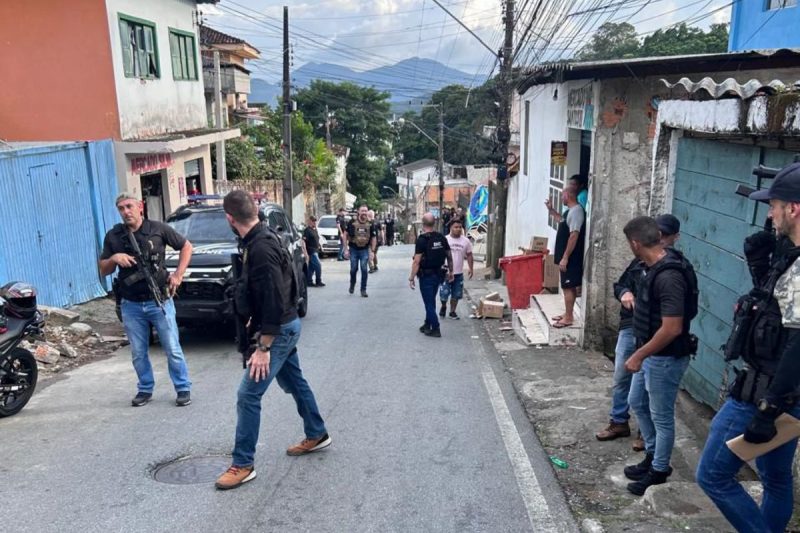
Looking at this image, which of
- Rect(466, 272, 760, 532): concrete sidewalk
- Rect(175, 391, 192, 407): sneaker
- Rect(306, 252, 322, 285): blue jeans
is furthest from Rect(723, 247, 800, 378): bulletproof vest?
Rect(306, 252, 322, 285): blue jeans

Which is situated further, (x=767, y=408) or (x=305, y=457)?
(x=305, y=457)

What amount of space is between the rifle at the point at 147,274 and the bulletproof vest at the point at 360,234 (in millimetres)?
7361

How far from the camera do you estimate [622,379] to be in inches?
209

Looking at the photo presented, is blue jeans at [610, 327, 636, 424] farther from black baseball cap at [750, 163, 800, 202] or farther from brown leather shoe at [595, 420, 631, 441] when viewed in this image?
black baseball cap at [750, 163, 800, 202]

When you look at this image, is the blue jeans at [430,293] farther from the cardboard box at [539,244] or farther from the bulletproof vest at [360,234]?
the bulletproof vest at [360,234]

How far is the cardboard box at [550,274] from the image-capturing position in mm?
10984

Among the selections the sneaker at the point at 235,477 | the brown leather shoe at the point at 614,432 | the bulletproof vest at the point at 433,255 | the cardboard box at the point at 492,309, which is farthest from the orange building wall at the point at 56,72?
the brown leather shoe at the point at 614,432

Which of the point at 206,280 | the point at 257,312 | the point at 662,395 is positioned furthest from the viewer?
the point at 206,280

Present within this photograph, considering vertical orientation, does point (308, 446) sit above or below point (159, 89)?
below

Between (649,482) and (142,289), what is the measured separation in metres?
4.62

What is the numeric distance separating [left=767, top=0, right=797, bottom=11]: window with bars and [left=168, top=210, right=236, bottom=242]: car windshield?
986 centimetres

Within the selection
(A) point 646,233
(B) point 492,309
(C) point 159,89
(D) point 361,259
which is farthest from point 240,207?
(C) point 159,89

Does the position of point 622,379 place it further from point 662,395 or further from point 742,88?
point 742,88

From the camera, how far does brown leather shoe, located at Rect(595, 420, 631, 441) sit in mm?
5367
